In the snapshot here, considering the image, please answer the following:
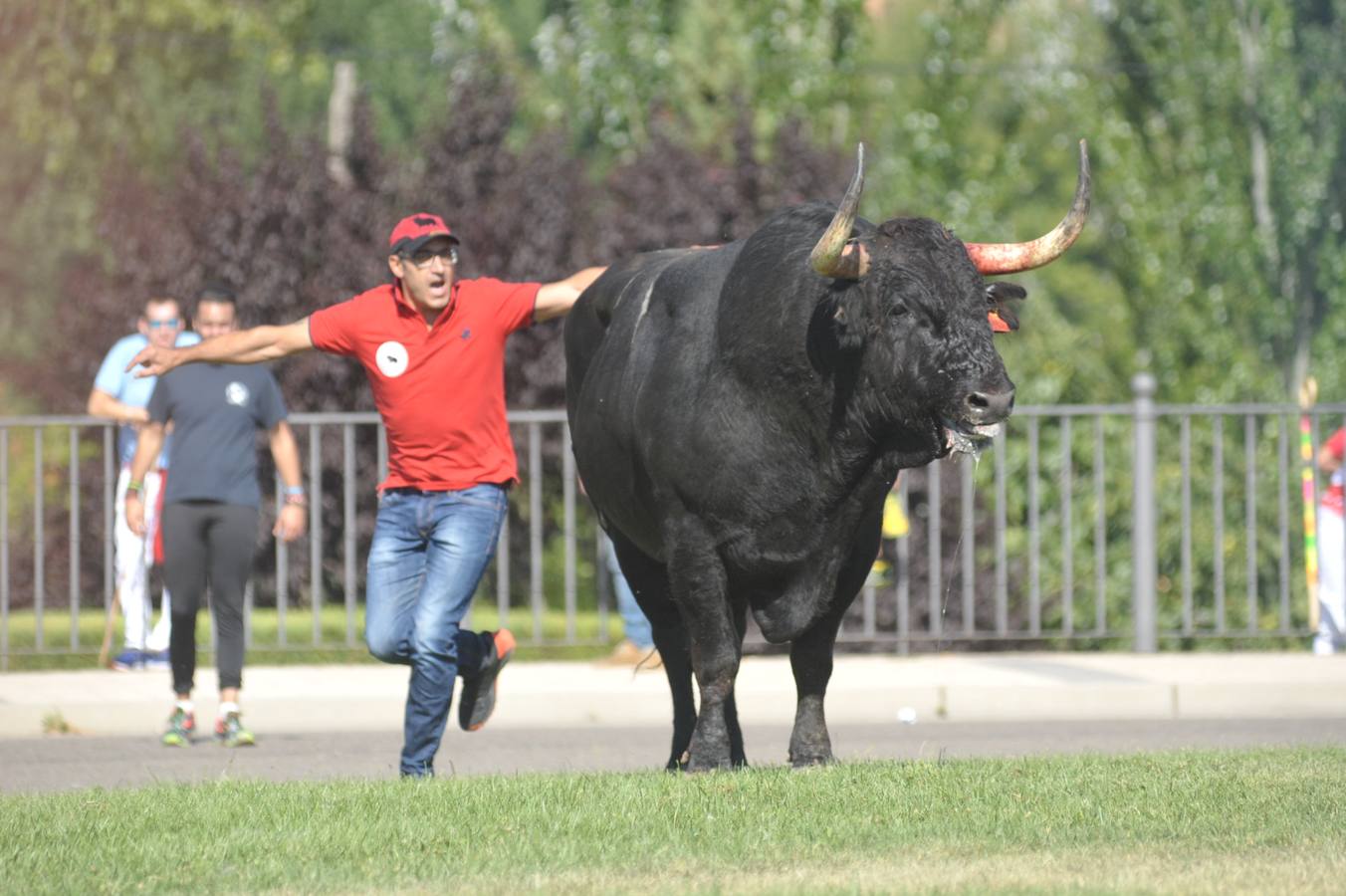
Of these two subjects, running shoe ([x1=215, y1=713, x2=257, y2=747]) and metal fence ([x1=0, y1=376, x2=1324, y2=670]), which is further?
metal fence ([x1=0, y1=376, x2=1324, y2=670])

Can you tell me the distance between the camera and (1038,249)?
6.56 m

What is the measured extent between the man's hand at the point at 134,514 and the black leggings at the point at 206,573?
1.12ft

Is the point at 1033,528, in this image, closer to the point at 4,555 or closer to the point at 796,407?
the point at 4,555

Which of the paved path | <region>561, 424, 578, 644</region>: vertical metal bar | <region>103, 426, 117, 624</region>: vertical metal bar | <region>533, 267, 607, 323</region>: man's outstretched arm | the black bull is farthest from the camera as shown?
<region>561, 424, 578, 644</region>: vertical metal bar

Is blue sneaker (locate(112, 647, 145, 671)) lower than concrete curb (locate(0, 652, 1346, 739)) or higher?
higher

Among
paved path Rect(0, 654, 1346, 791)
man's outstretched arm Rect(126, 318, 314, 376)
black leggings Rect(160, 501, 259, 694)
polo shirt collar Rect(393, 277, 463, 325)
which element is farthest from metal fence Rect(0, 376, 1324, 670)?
polo shirt collar Rect(393, 277, 463, 325)

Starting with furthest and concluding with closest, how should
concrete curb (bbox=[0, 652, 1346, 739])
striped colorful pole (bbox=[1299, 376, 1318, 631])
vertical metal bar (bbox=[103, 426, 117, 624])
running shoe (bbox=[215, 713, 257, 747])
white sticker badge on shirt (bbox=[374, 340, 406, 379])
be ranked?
striped colorful pole (bbox=[1299, 376, 1318, 631]) < vertical metal bar (bbox=[103, 426, 117, 624]) < concrete curb (bbox=[0, 652, 1346, 739]) < running shoe (bbox=[215, 713, 257, 747]) < white sticker badge on shirt (bbox=[374, 340, 406, 379])

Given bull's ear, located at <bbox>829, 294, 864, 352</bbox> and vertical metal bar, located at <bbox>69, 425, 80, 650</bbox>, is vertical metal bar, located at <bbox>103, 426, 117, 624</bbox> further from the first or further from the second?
bull's ear, located at <bbox>829, 294, 864, 352</bbox>

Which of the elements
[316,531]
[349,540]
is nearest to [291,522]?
[349,540]

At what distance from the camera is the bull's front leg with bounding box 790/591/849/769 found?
7.05 meters

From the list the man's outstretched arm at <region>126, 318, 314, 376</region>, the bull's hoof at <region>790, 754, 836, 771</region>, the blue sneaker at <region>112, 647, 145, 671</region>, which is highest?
A: the man's outstretched arm at <region>126, 318, 314, 376</region>

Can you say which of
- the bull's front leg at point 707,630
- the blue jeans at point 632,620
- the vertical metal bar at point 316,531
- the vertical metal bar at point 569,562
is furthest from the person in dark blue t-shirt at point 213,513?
the bull's front leg at point 707,630

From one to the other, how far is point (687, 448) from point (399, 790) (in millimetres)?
1368

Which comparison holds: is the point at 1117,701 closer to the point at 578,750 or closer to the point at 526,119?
the point at 578,750
